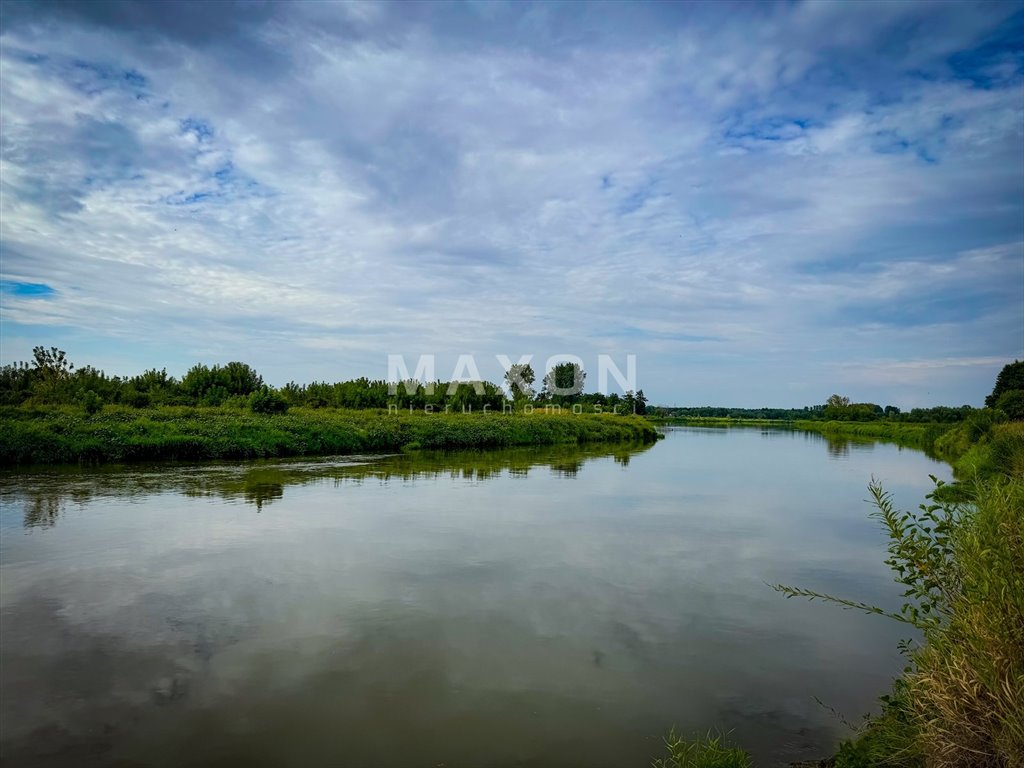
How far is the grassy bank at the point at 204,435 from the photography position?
20.3m

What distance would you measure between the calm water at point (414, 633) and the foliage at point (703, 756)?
→ 21cm

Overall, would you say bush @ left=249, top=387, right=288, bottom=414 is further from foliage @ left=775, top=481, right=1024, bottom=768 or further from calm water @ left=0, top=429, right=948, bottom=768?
foliage @ left=775, top=481, right=1024, bottom=768

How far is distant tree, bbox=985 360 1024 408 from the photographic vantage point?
55531mm

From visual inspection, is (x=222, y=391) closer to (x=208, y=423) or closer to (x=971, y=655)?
(x=208, y=423)

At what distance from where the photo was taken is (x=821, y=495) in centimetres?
2033

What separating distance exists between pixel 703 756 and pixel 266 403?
3775 cm

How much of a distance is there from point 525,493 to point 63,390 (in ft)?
82.3

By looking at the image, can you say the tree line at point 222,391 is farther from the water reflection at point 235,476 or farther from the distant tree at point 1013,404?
the distant tree at point 1013,404

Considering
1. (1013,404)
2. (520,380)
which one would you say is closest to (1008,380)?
(1013,404)

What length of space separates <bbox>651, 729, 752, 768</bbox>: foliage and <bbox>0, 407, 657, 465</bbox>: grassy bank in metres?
21.9

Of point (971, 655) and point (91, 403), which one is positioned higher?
point (91, 403)

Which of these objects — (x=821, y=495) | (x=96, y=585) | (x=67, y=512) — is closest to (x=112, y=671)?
(x=96, y=585)

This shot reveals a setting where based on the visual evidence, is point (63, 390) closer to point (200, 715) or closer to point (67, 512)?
point (67, 512)

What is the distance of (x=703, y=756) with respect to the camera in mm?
4199
